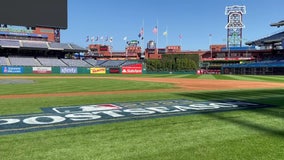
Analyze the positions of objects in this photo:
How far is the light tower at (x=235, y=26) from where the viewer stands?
98688 mm

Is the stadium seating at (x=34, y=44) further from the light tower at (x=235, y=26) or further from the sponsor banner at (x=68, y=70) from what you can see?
the light tower at (x=235, y=26)

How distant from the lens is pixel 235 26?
98.8 meters

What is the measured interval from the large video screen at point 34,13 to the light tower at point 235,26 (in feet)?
275

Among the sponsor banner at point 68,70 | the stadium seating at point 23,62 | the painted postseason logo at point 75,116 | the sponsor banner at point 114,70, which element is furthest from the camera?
the sponsor banner at point 114,70

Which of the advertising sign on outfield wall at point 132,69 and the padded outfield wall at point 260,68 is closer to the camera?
the padded outfield wall at point 260,68

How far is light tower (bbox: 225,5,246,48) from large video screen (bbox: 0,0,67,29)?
8385cm

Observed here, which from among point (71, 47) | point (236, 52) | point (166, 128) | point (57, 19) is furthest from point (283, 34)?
point (166, 128)

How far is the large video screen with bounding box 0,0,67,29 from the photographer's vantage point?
20453mm

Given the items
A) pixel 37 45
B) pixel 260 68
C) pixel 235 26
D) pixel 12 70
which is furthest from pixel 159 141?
pixel 235 26

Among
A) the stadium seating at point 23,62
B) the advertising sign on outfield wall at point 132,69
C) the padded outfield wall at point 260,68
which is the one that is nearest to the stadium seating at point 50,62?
the stadium seating at point 23,62

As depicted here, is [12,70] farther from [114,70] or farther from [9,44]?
[114,70]

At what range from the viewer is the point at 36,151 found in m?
4.57

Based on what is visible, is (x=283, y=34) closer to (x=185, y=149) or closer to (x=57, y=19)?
(x=57, y=19)

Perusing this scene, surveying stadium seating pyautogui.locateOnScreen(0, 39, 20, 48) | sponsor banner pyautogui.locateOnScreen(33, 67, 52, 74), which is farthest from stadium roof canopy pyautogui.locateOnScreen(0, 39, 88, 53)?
sponsor banner pyautogui.locateOnScreen(33, 67, 52, 74)
